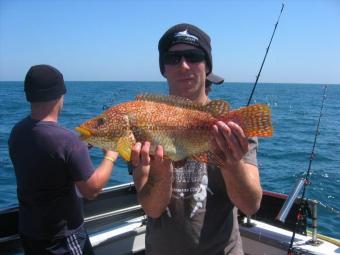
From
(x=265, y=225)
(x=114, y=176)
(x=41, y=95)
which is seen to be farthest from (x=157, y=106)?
(x=114, y=176)

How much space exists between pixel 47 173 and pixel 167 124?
5.95 feet

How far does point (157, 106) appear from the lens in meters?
3.06

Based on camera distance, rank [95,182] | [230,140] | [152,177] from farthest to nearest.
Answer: [95,182]
[152,177]
[230,140]

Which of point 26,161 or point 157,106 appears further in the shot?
point 26,161

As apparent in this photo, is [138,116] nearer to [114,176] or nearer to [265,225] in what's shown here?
[265,225]

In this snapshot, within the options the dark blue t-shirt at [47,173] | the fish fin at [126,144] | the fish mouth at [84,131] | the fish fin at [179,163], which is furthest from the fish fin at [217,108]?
the dark blue t-shirt at [47,173]

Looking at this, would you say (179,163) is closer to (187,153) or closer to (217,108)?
(187,153)

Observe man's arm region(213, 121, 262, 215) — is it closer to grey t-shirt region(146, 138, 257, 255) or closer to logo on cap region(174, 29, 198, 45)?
grey t-shirt region(146, 138, 257, 255)

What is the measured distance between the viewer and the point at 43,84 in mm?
4309

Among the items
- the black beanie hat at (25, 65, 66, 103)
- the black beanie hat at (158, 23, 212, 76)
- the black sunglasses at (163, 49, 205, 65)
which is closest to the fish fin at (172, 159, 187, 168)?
the black sunglasses at (163, 49, 205, 65)

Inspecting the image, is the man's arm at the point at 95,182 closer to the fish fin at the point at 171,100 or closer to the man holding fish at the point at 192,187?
the man holding fish at the point at 192,187

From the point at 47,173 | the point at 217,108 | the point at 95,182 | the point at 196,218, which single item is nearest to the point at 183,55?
the point at 217,108

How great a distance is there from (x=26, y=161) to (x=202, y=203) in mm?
2158

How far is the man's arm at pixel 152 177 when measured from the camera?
2969mm
